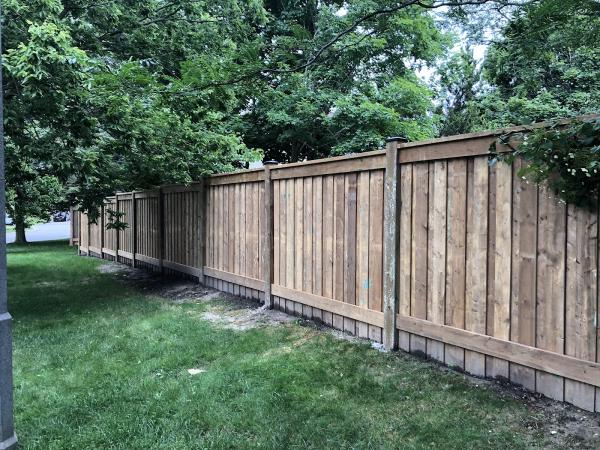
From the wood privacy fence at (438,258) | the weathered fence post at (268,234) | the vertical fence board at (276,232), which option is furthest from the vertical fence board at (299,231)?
the weathered fence post at (268,234)

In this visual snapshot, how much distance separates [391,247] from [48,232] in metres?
25.4

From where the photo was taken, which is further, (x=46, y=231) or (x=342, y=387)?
(x=46, y=231)

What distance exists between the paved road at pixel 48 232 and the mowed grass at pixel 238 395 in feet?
68.7

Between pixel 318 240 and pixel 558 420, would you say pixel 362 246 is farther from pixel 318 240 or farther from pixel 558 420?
pixel 558 420

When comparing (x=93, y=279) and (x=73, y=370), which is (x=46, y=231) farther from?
(x=73, y=370)

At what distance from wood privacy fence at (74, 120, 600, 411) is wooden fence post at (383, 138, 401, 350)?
0.01 metres

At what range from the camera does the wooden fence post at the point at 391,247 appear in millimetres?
4078

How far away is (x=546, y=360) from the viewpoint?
9.75 ft

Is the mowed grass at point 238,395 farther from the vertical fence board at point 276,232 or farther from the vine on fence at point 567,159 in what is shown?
the vine on fence at point 567,159

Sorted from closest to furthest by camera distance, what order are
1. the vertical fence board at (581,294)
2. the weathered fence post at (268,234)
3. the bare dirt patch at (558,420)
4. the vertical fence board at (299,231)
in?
the bare dirt patch at (558,420) < the vertical fence board at (581,294) < the vertical fence board at (299,231) < the weathered fence post at (268,234)

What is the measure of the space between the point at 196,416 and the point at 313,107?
9.88 meters

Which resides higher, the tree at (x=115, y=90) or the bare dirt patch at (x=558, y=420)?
the tree at (x=115, y=90)

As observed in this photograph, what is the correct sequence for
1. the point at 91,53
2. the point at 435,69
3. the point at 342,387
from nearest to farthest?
the point at 342,387, the point at 91,53, the point at 435,69

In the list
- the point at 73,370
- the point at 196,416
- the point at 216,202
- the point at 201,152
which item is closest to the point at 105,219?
the point at 201,152
